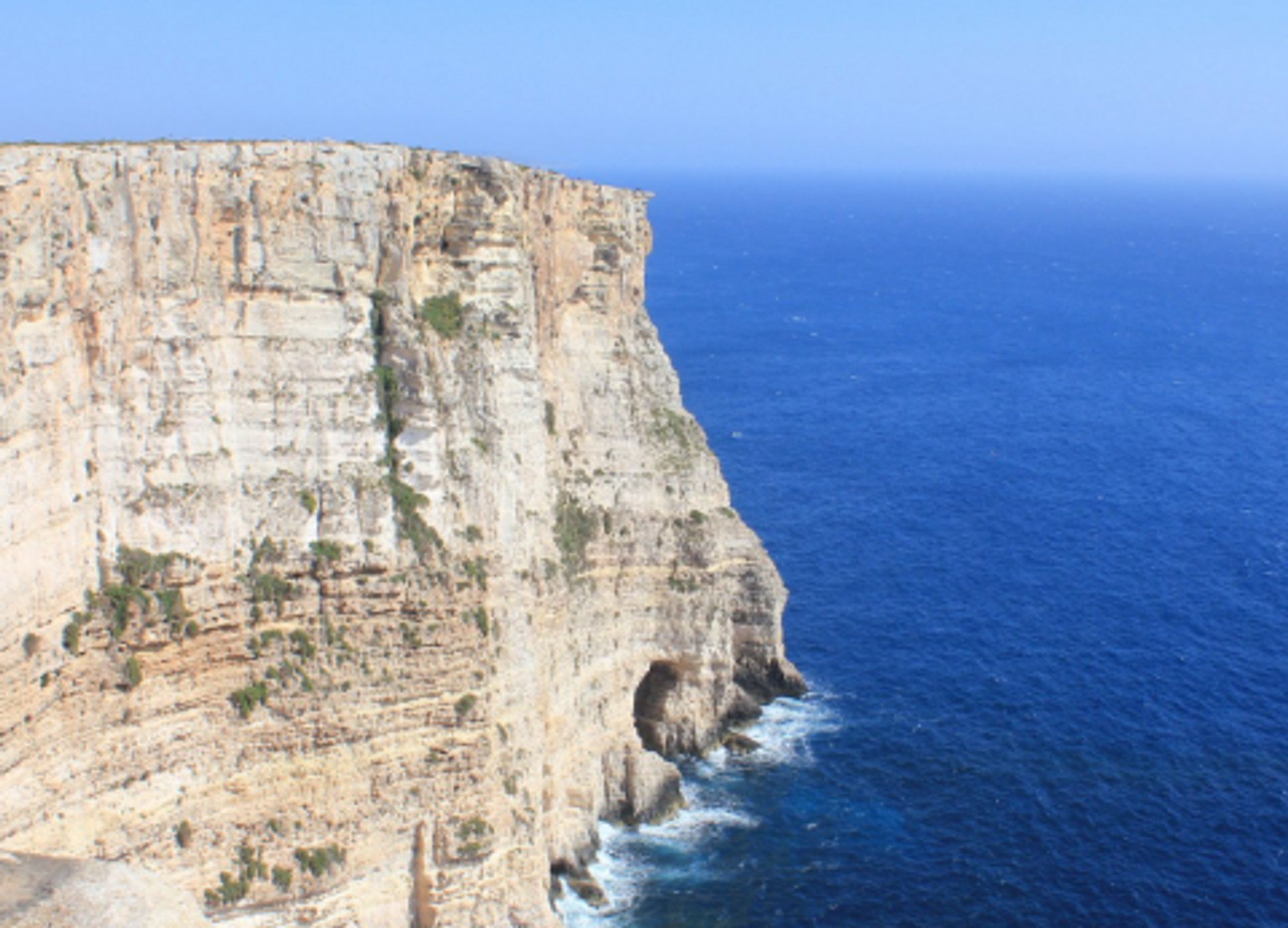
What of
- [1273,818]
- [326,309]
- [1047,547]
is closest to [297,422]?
[326,309]

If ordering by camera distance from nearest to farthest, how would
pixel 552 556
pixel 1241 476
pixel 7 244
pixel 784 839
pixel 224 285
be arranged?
pixel 7 244, pixel 224 285, pixel 552 556, pixel 784 839, pixel 1241 476

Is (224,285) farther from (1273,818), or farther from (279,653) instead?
(1273,818)

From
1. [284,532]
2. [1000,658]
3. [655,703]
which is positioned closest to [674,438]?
[655,703]

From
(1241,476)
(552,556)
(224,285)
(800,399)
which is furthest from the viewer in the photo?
(800,399)

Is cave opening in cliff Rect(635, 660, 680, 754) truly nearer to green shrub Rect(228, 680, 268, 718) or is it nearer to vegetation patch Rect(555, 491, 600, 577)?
vegetation patch Rect(555, 491, 600, 577)

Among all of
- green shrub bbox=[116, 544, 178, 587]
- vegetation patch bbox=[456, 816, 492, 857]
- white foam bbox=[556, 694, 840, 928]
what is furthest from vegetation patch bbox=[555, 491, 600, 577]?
green shrub bbox=[116, 544, 178, 587]

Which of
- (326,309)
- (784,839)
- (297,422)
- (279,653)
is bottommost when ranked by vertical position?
(784,839)

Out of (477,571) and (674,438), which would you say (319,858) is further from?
(674,438)

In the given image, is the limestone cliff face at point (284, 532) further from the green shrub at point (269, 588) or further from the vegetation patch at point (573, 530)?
the vegetation patch at point (573, 530)
